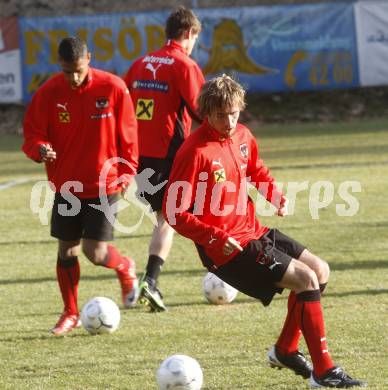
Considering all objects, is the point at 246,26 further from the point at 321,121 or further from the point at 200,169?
the point at 200,169

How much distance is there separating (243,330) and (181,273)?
204 cm

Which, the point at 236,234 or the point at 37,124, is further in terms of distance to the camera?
the point at 37,124

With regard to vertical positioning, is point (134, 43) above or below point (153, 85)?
below

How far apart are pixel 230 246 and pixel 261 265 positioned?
228 millimetres

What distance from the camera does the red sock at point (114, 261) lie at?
7199 millimetres

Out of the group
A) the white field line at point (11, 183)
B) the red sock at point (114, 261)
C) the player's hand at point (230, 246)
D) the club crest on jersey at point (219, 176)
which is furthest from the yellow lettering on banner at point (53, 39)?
the player's hand at point (230, 246)

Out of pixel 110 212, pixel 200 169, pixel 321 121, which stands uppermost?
pixel 200 169

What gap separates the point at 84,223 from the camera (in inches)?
275

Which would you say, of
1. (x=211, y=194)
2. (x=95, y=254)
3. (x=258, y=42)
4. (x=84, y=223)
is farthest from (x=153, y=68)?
(x=258, y=42)

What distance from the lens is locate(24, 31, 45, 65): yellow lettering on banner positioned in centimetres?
2128

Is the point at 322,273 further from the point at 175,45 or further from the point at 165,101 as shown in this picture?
the point at 175,45

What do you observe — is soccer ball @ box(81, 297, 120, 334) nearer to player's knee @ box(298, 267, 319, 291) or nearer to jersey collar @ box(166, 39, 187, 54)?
player's knee @ box(298, 267, 319, 291)

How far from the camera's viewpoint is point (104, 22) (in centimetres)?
2117

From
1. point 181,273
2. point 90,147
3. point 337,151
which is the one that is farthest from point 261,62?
point 90,147
